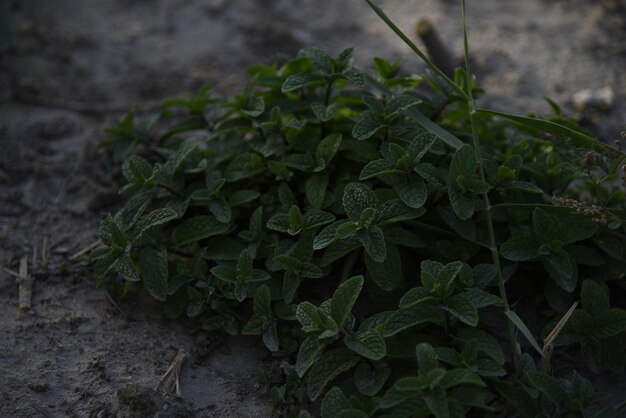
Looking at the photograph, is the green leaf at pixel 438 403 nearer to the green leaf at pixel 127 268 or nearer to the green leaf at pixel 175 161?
the green leaf at pixel 127 268

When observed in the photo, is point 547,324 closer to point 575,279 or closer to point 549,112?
point 575,279

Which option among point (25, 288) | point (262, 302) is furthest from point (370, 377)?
point (25, 288)

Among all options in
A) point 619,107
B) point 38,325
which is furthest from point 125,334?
point 619,107

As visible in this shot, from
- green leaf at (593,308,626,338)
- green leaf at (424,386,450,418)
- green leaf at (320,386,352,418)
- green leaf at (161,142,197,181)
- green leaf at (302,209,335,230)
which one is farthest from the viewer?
green leaf at (161,142,197,181)

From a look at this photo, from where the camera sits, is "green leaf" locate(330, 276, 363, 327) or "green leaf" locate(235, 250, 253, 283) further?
"green leaf" locate(235, 250, 253, 283)

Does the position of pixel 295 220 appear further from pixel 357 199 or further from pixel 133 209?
pixel 133 209

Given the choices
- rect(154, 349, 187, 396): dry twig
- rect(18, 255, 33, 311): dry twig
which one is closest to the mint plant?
rect(154, 349, 187, 396): dry twig

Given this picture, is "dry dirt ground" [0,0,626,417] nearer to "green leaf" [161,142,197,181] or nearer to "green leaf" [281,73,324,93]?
"green leaf" [161,142,197,181]
